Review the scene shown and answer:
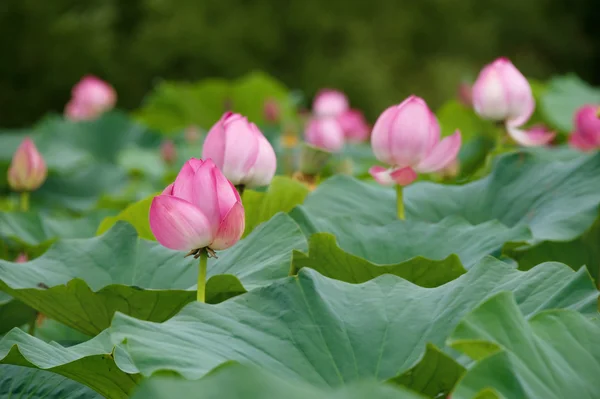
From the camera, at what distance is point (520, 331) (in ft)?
Answer: 2.73

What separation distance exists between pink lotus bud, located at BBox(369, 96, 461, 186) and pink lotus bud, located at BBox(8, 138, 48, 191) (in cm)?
81

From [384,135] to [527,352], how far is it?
710 millimetres

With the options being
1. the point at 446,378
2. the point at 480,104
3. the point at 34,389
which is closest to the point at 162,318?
the point at 34,389

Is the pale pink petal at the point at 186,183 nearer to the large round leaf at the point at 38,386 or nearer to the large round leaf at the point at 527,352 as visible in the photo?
the large round leaf at the point at 38,386

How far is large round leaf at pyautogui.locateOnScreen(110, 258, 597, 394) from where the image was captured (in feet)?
2.98

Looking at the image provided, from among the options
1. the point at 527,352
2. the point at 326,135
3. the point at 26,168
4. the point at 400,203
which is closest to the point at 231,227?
the point at 527,352

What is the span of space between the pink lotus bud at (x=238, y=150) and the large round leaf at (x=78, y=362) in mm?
405

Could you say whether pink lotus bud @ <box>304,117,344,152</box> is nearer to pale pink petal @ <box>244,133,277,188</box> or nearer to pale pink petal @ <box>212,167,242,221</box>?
pale pink petal @ <box>244,133,277,188</box>

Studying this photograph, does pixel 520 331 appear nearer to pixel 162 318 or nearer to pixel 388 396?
pixel 388 396

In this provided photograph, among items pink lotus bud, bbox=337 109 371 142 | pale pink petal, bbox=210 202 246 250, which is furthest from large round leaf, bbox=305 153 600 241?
pink lotus bud, bbox=337 109 371 142

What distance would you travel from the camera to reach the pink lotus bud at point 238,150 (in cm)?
136

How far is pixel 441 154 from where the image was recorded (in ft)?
4.92

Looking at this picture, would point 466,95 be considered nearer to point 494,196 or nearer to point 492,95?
point 492,95

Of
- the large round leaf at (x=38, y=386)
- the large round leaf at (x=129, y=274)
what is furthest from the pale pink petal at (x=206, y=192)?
the large round leaf at (x=38, y=386)
